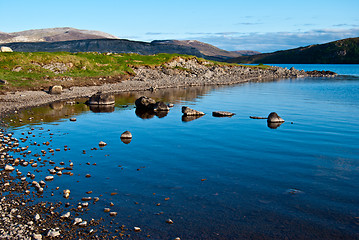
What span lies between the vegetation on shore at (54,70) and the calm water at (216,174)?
20985 millimetres

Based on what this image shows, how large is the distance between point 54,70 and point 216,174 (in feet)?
163

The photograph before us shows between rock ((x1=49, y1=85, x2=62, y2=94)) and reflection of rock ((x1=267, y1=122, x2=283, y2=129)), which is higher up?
rock ((x1=49, y1=85, x2=62, y2=94))

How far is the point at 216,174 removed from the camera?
16.1 m

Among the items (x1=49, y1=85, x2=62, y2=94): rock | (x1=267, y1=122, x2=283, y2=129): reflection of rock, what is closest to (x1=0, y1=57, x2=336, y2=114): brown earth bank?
(x1=49, y1=85, x2=62, y2=94): rock

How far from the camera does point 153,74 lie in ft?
253

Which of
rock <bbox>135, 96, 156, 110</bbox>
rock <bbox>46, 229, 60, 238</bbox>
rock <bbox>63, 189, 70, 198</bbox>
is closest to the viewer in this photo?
rock <bbox>46, 229, 60, 238</bbox>

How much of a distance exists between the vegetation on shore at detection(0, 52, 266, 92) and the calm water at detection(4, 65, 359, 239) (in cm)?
2098

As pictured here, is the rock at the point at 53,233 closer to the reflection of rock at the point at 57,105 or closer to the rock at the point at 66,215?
the rock at the point at 66,215

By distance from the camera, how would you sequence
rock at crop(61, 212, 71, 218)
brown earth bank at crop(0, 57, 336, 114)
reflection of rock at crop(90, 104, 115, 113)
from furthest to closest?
brown earth bank at crop(0, 57, 336, 114) → reflection of rock at crop(90, 104, 115, 113) → rock at crop(61, 212, 71, 218)

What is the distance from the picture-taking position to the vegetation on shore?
157 ft

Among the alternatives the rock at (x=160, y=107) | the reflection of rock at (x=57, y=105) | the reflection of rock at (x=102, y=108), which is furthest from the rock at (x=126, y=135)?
the reflection of rock at (x=57, y=105)

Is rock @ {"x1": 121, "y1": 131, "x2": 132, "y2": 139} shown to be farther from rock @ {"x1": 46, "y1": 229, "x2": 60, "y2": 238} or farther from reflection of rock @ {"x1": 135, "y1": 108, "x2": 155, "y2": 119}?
rock @ {"x1": 46, "y1": 229, "x2": 60, "y2": 238}

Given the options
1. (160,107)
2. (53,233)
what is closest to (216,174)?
(53,233)

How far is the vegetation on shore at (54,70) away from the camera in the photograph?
47.8m
